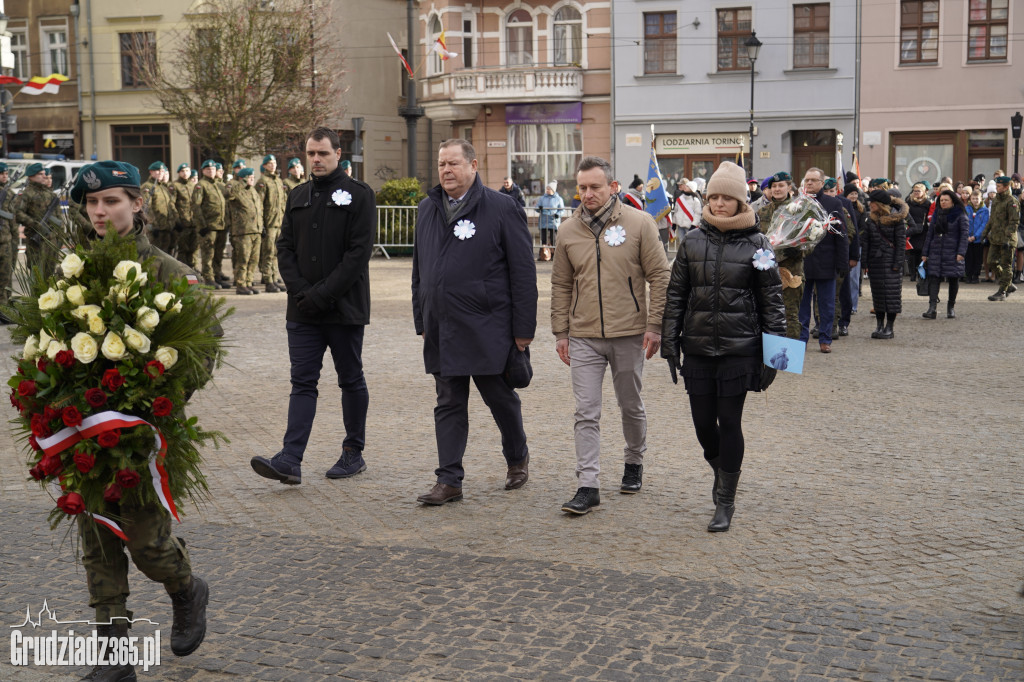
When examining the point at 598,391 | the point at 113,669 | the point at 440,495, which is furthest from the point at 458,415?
the point at 113,669

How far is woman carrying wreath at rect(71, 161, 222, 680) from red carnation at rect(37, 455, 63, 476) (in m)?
0.20

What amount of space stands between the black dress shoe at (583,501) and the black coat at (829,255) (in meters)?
7.69

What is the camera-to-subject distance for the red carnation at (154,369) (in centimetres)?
405

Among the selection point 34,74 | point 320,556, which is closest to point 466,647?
point 320,556

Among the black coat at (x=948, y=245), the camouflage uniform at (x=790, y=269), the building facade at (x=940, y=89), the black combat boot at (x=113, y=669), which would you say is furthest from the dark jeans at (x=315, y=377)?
the building facade at (x=940, y=89)

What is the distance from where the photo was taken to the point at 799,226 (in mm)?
12500

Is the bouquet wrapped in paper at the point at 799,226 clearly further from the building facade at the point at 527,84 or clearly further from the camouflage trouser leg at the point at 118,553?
the building facade at the point at 527,84

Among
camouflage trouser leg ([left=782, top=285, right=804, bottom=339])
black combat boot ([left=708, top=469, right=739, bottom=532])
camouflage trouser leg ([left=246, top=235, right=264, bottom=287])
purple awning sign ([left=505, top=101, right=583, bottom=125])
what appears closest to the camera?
black combat boot ([left=708, top=469, right=739, bottom=532])

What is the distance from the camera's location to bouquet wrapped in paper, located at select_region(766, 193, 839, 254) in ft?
40.9

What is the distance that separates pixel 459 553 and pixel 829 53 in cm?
3585

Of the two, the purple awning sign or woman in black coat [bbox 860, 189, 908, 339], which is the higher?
the purple awning sign

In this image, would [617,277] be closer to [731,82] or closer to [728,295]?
[728,295]

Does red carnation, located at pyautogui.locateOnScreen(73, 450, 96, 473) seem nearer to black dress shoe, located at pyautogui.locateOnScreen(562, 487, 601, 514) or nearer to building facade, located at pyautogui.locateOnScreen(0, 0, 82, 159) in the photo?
black dress shoe, located at pyautogui.locateOnScreen(562, 487, 601, 514)

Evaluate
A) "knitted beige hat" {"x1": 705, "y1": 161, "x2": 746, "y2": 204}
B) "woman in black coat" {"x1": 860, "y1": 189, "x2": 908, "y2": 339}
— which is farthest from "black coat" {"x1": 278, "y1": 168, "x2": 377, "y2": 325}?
"woman in black coat" {"x1": 860, "y1": 189, "x2": 908, "y2": 339}
